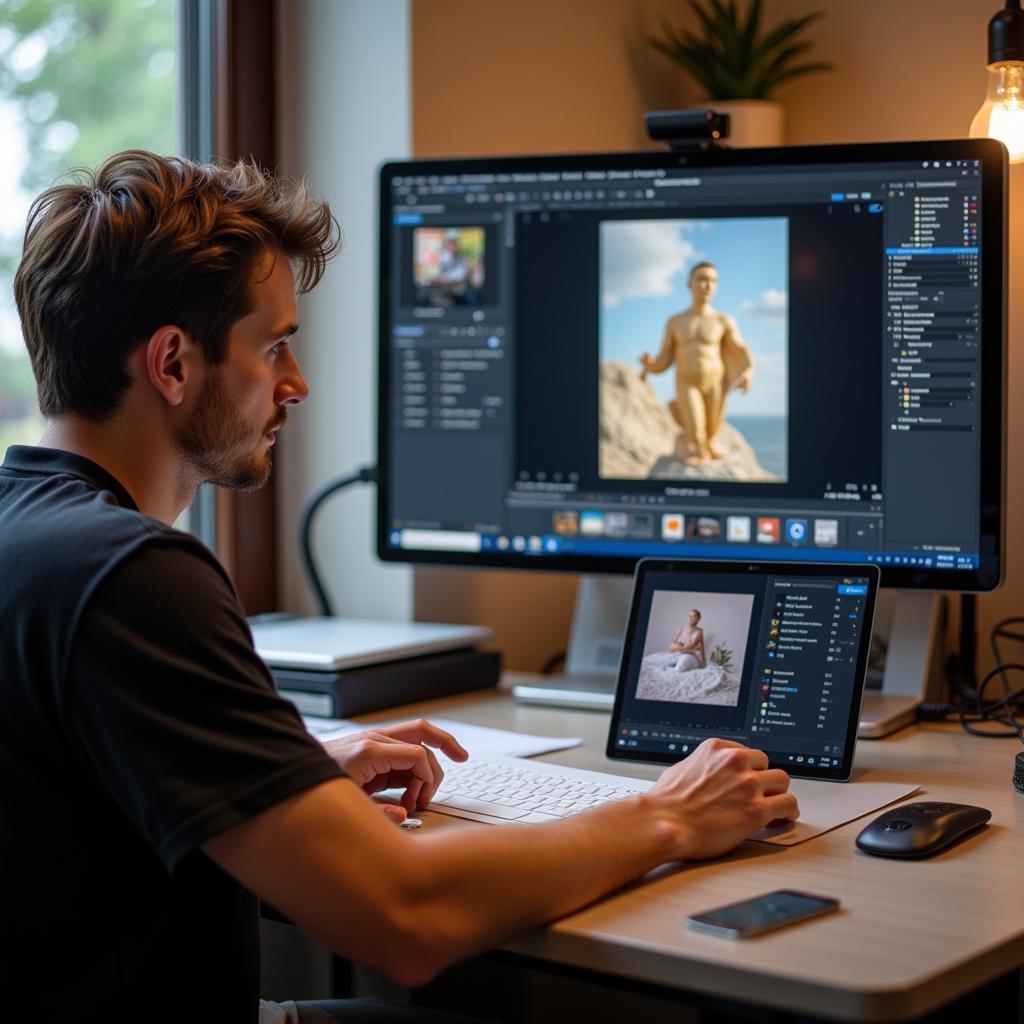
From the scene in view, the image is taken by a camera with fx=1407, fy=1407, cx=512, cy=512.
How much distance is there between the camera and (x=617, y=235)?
168 centimetres

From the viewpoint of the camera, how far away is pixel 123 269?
1095 millimetres

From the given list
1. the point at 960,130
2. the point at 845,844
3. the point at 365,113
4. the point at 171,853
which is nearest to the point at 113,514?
the point at 171,853

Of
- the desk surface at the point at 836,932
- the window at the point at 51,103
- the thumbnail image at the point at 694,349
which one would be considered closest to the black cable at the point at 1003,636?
the thumbnail image at the point at 694,349

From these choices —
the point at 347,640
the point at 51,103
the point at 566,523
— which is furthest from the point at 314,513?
the point at 51,103

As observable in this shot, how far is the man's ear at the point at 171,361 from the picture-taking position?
1.10 meters

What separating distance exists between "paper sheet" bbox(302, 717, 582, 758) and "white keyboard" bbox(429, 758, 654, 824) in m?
0.07

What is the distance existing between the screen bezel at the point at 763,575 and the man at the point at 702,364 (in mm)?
221

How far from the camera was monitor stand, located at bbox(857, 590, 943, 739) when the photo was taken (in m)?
1.66

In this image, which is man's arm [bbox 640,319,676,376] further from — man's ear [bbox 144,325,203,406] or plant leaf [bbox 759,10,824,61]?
man's ear [bbox 144,325,203,406]

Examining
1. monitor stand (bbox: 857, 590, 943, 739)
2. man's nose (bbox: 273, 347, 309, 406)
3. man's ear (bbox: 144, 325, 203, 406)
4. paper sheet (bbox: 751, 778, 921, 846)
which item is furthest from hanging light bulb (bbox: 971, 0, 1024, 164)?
man's ear (bbox: 144, 325, 203, 406)

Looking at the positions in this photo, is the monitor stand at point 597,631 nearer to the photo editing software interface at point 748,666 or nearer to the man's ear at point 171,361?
the photo editing software interface at point 748,666

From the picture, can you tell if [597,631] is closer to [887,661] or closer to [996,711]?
[887,661]

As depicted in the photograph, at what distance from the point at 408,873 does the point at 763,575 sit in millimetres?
643

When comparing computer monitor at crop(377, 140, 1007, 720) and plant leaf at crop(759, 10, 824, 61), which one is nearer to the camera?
computer monitor at crop(377, 140, 1007, 720)
